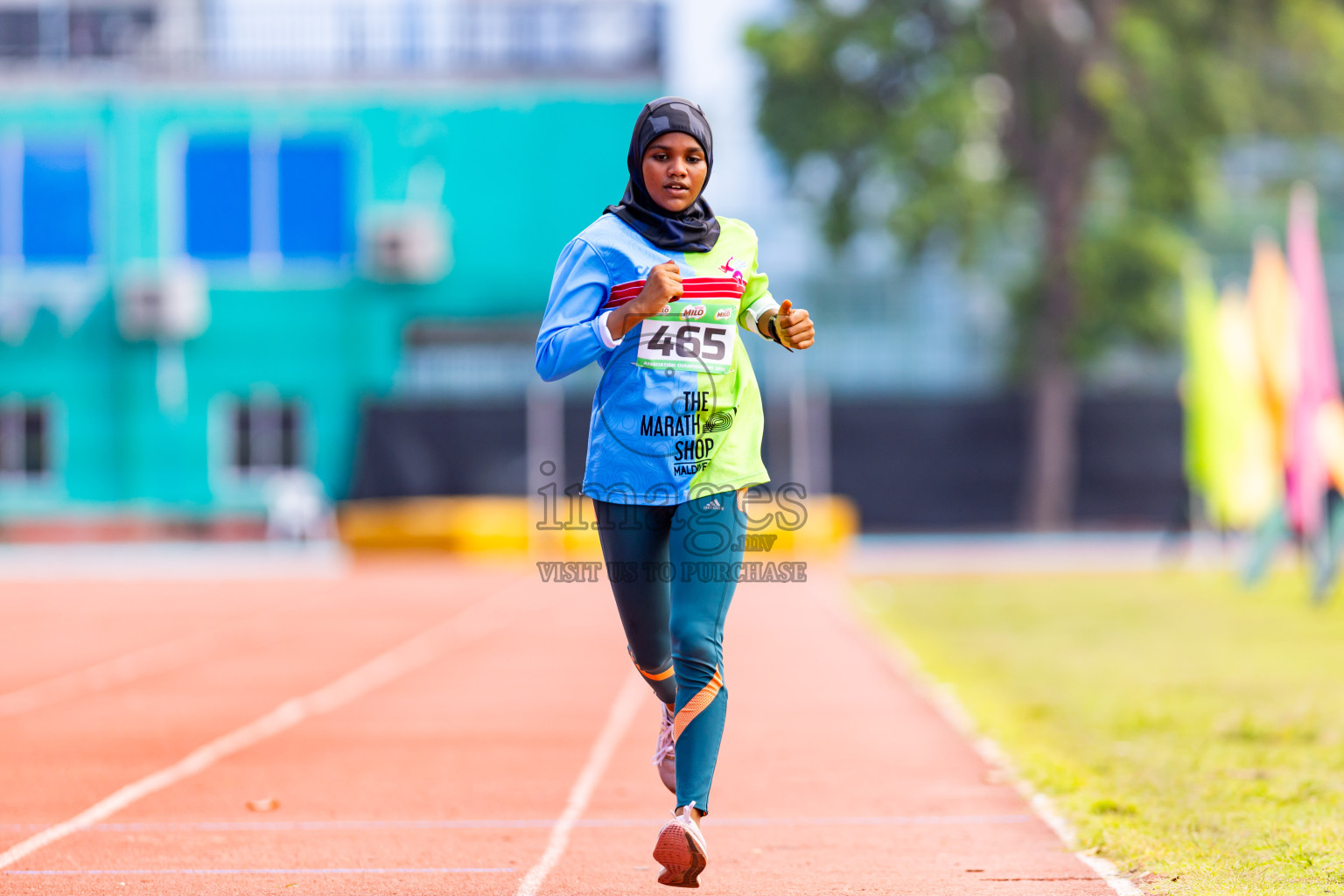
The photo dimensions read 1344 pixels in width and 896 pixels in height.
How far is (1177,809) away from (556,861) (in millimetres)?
2225

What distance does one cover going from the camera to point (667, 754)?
18.0 feet

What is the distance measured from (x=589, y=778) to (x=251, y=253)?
2902 centimetres

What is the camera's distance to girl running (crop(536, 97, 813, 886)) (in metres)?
5.12

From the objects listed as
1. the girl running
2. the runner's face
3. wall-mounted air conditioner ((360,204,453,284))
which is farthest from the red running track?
wall-mounted air conditioner ((360,204,453,284))

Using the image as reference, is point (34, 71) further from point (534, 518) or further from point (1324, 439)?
point (1324, 439)

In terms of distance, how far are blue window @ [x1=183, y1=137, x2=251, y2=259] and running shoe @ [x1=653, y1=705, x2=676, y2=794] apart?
31015mm

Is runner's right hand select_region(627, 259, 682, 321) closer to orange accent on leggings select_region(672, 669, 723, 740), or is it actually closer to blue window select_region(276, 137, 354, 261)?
orange accent on leggings select_region(672, 669, 723, 740)

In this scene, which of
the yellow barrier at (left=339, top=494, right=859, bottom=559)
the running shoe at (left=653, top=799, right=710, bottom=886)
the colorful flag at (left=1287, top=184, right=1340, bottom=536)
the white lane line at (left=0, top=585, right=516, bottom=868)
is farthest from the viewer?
the yellow barrier at (left=339, top=494, right=859, bottom=559)

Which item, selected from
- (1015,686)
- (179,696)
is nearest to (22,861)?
(179,696)

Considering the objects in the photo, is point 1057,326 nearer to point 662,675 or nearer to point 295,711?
point 295,711

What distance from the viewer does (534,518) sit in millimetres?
28891

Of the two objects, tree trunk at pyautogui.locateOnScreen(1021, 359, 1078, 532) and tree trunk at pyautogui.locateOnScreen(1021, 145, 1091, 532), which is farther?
tree trunk at pyautogui.locateOnScreen(1021, 359, 1078, 532)

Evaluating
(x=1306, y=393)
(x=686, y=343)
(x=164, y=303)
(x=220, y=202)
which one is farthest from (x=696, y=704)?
(x=220, y=202)

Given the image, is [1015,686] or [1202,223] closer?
[1015,686]
